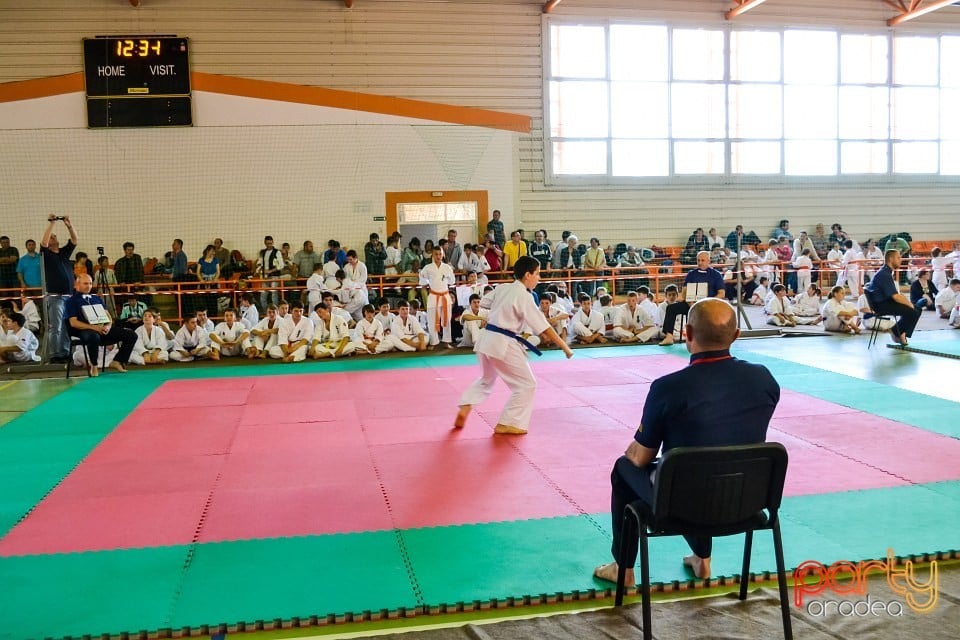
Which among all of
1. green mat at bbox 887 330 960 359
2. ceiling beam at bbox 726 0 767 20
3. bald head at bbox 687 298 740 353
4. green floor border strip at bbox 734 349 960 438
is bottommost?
green floor border strip at bbox 734 349 960 438

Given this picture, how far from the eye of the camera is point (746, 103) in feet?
66.3

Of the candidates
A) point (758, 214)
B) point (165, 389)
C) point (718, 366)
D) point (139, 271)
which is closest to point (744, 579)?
point (718, 366)

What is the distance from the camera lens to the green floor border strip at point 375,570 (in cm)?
389

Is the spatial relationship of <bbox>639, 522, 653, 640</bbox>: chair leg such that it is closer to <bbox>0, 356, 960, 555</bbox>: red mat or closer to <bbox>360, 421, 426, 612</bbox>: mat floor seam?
<bbox>360, 421, 426, 612</bbox>: mat floor seam

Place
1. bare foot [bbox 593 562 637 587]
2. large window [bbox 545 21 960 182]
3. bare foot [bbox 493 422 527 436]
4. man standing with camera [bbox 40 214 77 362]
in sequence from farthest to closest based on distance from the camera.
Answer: large window [bbox 545 21 960 182]
man standing with camera [bbox 40 214 77 362]
bare foot [bbox 493 422 527 436]
bare foot [bbox 593 562 637 587]

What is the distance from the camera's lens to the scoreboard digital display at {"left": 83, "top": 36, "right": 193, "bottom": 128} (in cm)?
1647

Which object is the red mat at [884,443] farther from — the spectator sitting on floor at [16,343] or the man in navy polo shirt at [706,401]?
the spectator sitting on floor at [16,343]

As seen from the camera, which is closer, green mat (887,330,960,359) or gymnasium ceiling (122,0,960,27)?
green mat (887,330,960,359)

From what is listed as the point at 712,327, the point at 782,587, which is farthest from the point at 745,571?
the point at 712,327

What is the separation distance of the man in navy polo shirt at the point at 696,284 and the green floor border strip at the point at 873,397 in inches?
87.2

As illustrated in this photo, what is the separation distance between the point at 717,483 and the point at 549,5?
17152mm

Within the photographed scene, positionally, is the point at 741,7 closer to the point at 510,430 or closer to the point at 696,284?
the point at 696,284

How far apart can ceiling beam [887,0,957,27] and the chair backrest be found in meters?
20.2

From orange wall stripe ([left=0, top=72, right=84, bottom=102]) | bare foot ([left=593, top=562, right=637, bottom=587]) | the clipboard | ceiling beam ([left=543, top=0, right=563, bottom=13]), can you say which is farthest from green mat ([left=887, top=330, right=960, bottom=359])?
orange wall stripe ([left=0, top=72, right=84, bottom=102])
